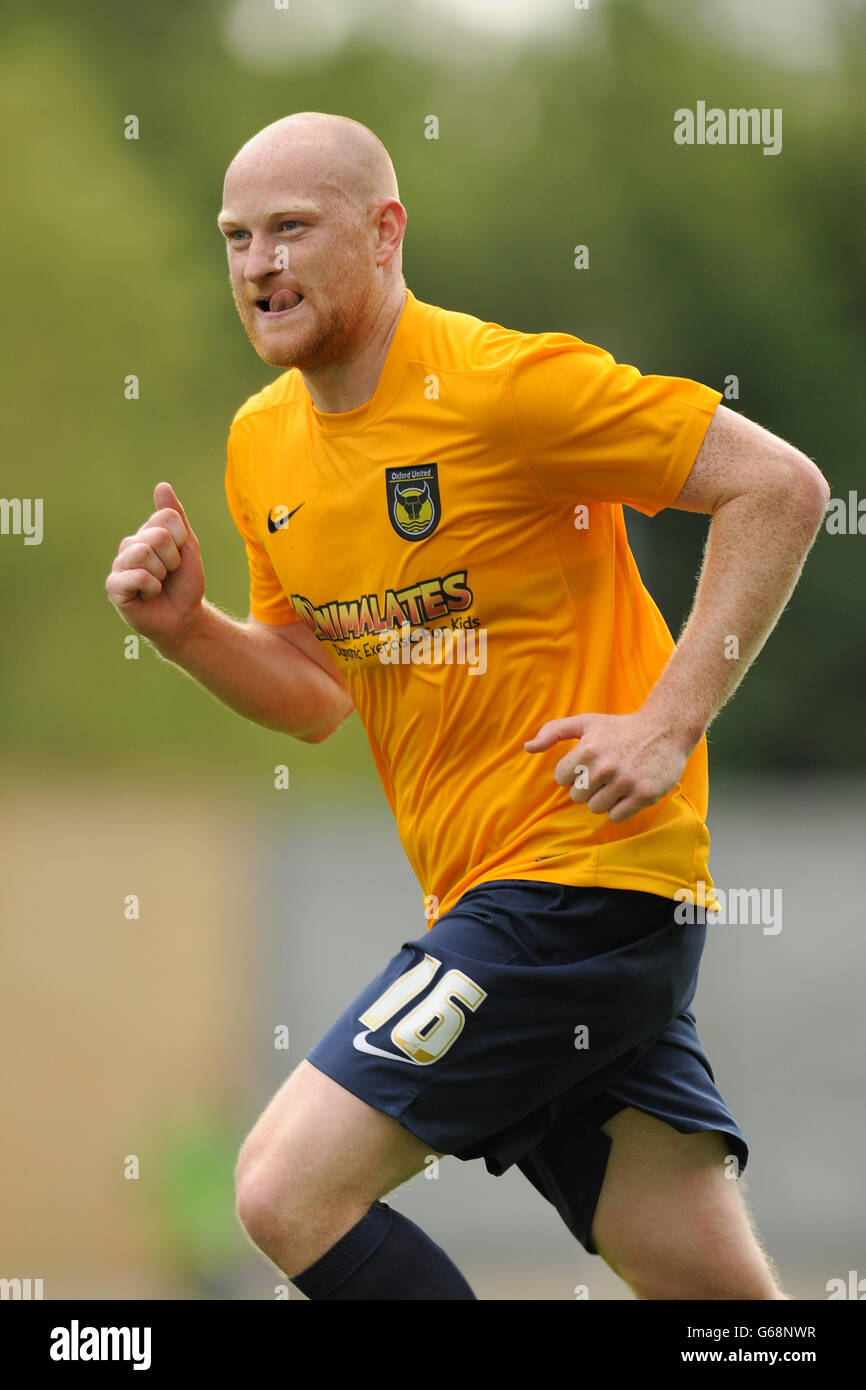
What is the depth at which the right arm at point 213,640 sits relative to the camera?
10.5 ft

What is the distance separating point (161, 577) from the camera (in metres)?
3.26

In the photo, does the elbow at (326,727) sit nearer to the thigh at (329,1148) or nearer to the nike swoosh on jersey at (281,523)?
the nike swoosh on jersey at (281,523)

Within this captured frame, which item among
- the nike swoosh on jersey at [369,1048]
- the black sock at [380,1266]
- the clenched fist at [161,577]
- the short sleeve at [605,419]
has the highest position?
the short sleeve at [605,419]

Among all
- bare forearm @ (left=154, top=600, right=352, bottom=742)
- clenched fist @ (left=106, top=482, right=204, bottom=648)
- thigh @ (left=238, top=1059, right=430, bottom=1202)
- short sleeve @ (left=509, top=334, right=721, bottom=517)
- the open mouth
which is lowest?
thigh @ (left=238, top=1059, right=430, bottom=1202)

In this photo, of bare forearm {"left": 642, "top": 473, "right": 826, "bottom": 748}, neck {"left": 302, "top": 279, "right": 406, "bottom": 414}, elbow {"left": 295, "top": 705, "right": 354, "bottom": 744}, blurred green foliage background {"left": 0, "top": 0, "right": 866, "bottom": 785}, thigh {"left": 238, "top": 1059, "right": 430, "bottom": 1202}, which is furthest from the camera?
blurred green foliage background {"left": 0, "top": 0, "right": 866, "bottom": 785}

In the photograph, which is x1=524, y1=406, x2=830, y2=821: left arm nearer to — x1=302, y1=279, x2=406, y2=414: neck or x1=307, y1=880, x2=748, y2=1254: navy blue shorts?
x1=307, y1=880, x2=748, y2=1254: navy blue shorts

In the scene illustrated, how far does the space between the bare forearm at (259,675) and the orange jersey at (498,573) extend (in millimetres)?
293

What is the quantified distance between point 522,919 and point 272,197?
4.25 ft

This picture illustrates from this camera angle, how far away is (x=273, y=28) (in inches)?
596

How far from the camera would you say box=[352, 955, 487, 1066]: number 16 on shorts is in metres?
2.80

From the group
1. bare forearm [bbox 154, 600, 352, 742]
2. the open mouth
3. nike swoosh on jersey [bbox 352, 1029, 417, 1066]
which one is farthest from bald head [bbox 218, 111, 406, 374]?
nike swoosh on jersey [bbox 352, 1029, 417, 1066]

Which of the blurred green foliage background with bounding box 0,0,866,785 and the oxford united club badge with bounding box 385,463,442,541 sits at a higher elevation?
the blurred green foliage background with bounding box 0,0,866,785

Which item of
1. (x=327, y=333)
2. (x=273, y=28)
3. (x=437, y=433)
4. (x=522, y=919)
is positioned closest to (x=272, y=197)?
(x=327, y=333)

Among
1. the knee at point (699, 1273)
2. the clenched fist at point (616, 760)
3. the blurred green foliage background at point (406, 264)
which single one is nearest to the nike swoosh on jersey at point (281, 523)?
the clenched fist at point (616, 760)
